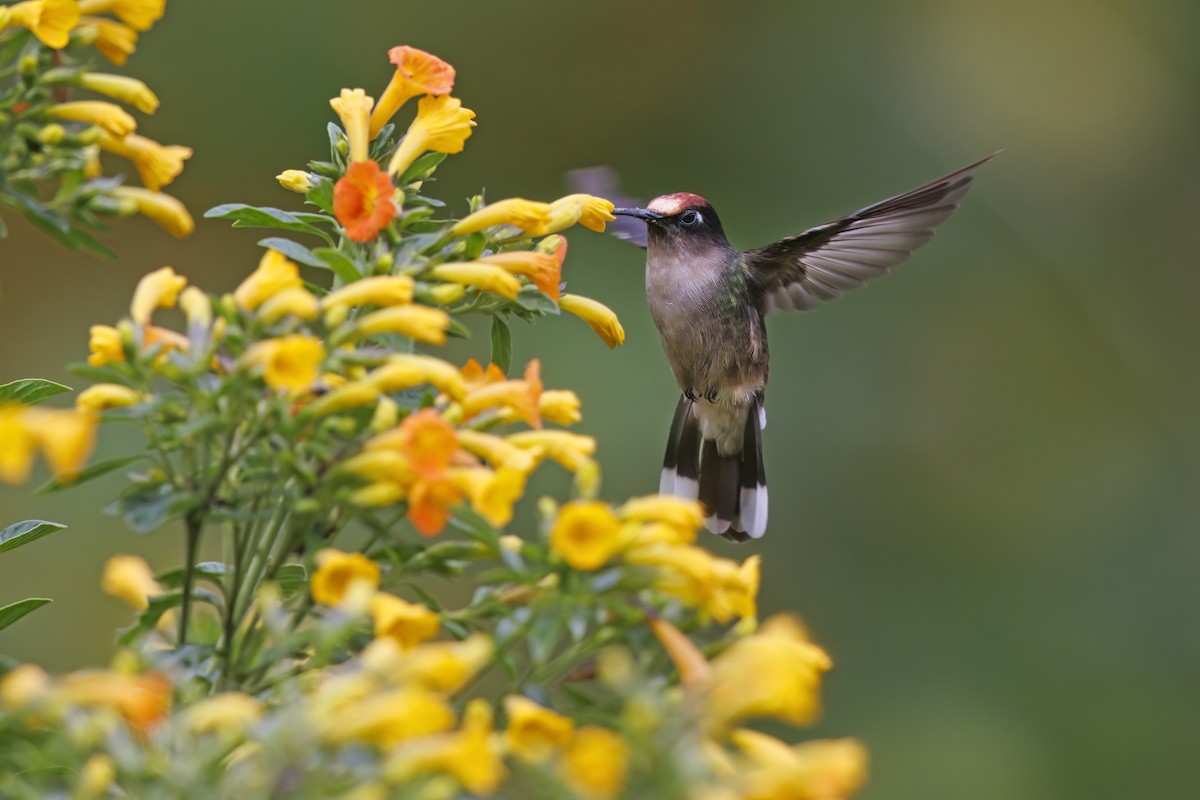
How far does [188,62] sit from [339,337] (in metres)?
5.80

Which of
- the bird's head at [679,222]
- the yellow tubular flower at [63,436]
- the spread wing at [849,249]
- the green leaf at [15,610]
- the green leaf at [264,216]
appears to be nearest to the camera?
the yellow tubular flower at [63,436]

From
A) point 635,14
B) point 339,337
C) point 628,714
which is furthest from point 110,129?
point 635,14

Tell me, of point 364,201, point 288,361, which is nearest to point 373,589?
point 288,361

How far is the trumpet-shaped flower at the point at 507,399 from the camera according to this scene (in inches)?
74.0

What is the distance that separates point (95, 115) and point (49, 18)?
5.3 inches

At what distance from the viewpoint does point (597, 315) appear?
2418mm

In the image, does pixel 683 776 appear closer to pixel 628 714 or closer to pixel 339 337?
pixel 628 714

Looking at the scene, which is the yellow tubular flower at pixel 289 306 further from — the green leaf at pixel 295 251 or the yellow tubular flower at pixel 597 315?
the yellow tubular flower at pixel 597 315

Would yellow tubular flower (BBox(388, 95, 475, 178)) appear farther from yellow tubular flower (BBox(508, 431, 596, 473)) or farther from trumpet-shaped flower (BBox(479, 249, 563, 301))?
yellow tubular flower (BBox(508, 431, 596, 473))

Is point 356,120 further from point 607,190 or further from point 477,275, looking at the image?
point 607,190

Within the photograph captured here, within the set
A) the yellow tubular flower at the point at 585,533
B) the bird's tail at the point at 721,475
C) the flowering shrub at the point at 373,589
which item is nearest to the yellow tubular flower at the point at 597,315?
the flowering shrub at the point at 373,589

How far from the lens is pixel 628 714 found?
147 cm

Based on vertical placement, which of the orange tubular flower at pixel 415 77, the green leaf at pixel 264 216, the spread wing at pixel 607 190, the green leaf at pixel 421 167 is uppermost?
the spread wing at pixel 607 190

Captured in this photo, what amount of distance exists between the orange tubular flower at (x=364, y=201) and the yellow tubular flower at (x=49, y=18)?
16.0 inches
